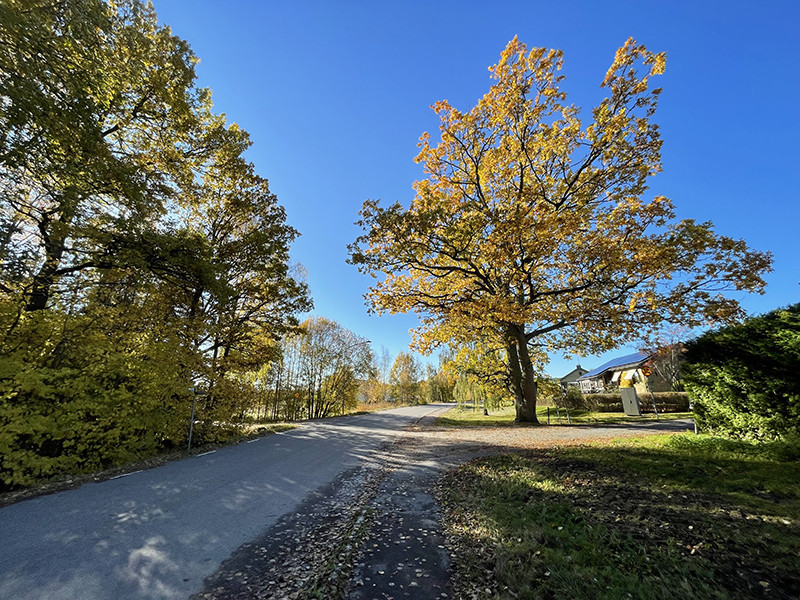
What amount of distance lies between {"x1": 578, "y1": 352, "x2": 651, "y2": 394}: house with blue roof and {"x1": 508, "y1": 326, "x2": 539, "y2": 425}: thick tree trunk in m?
→ 22.5

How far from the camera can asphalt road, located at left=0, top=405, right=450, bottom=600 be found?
3.11 meters

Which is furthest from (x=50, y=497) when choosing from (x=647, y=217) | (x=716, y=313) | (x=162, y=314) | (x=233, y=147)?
(x=716, y=313)

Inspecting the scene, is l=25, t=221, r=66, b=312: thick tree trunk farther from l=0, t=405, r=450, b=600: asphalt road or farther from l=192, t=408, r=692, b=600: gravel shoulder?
l=192, t=408, r=692, b=600: gravel shoulder

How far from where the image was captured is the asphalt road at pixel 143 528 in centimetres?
311

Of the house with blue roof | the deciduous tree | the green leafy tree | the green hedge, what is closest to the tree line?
the deciduous tree

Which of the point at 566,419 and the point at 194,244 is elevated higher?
the point at 194,244

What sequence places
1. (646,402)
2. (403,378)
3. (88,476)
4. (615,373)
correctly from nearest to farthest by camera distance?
(88,476), (646,402), (615,373), (403,378)

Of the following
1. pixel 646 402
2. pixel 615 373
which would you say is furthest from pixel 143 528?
pixel 615 373

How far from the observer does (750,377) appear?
661cm

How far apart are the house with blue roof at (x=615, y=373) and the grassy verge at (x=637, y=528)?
32.7 meters

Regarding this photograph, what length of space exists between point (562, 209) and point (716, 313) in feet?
20.9

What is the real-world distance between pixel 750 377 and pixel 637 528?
5520 millimetres

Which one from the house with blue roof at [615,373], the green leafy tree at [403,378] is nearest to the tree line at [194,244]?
the house with blue roof at [615,373]

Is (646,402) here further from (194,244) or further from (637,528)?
(194,244)
